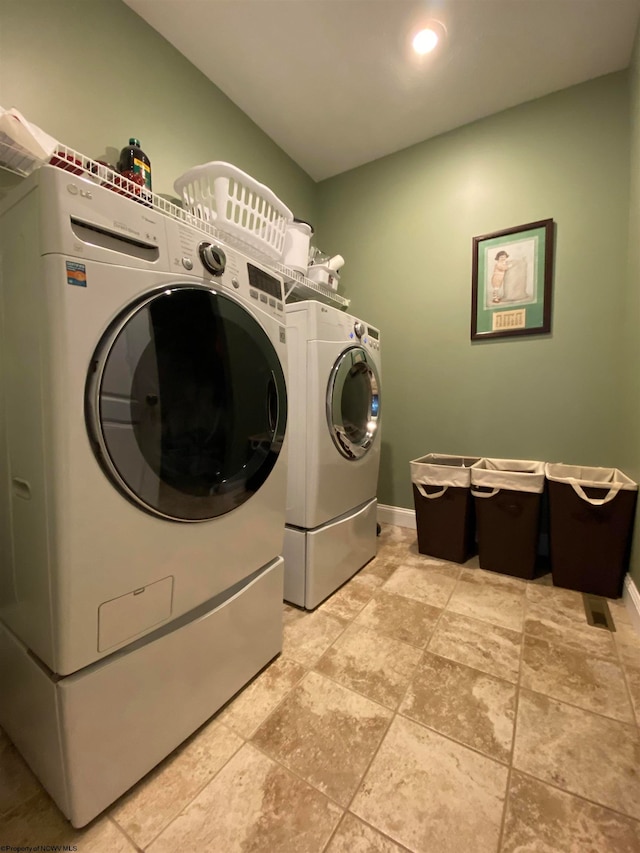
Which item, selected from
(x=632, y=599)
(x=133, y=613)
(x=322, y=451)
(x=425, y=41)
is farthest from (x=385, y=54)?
(x=632, y=599)

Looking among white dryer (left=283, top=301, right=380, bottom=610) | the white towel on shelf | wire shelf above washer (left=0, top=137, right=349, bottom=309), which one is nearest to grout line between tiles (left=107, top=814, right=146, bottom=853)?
white dryer (left=283, top=301, right=380, bottom=610)

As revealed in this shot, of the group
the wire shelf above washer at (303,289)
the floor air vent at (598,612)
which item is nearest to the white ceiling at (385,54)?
the wire shelf above washer at (303,289)

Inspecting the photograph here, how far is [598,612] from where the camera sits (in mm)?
1347

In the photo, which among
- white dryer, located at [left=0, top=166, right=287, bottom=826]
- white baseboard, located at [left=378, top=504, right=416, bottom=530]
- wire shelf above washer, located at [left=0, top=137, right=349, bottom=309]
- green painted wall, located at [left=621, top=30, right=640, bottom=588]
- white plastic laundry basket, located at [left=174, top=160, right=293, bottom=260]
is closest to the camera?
white dryer, located at [left=0, top=166, right=287, bottom=826]

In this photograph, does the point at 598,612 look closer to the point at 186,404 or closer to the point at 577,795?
the point at 577,795

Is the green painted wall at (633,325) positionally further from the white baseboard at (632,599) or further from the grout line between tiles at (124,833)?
the grout line between tiles at (124,833)

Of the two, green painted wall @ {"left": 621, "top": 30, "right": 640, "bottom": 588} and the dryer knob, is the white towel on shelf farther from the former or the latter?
green painted wall @ {"left": 621, "top": 30, "right": 640, "bottom": 588}

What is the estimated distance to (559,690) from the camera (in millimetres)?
972

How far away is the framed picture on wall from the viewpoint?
1.79 meters

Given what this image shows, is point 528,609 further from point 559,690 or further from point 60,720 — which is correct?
point 60,720

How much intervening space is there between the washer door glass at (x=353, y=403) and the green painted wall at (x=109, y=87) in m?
1.11

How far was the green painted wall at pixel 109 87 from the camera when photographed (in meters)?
1.09

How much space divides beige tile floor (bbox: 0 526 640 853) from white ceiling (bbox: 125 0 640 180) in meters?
2.38

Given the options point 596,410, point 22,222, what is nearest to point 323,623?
point 22,222
